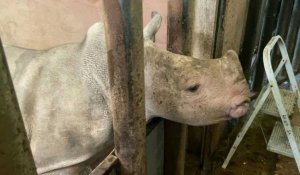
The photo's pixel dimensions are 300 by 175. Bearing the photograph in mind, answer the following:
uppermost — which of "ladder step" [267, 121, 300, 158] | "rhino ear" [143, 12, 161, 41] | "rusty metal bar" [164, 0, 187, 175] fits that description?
"rhino ear" [143, 12, 161, 41]

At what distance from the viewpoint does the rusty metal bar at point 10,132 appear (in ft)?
2.07

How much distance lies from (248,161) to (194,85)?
134cm

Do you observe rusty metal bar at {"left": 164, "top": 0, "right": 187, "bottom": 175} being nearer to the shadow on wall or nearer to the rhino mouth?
the shadow on wall

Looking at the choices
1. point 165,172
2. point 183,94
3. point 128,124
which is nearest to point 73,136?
point 128,124

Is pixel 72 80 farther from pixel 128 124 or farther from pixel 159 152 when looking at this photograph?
pixel 159 152

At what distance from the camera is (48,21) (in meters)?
2.30

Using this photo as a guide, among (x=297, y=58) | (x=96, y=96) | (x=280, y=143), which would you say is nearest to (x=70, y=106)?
(x=96, y=96)

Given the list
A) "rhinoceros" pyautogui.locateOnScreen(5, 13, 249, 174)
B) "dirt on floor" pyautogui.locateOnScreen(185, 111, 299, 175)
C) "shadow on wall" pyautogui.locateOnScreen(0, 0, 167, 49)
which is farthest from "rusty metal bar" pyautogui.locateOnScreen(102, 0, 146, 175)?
"dirt on floor" pyautogui.locateOnScreen(185, 111, 299, 175)

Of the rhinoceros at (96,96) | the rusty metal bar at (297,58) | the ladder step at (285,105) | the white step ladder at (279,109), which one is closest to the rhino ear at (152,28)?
→ the rhinoceros at (96,96)

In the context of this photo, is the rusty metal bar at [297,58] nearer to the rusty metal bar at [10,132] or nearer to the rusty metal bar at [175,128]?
the rusty metal bar at [175,128]

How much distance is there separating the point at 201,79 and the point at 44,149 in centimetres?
61

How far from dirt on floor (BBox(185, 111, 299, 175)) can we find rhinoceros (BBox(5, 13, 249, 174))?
1.08 meters

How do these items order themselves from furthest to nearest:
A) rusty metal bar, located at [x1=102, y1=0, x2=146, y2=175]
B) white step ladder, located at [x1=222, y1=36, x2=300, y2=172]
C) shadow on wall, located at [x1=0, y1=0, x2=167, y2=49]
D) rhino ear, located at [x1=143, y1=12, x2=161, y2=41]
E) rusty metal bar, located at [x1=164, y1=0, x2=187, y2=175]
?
shadow on wall, located at [x1=0, y1=0, x2=167, y2=49], white step ladder, located at [x1=222, y1=36, x2=300, y2=172], rusty metal bar, located at [x1=164, y1=0, x2=187, y2=175], rhino ear, located at [x1=143, y1=12, x2=161, y2=41], rusty metal bar, located at [x1=102, y1=0, x2=146, y2=175]

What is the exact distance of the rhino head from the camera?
1265mm
